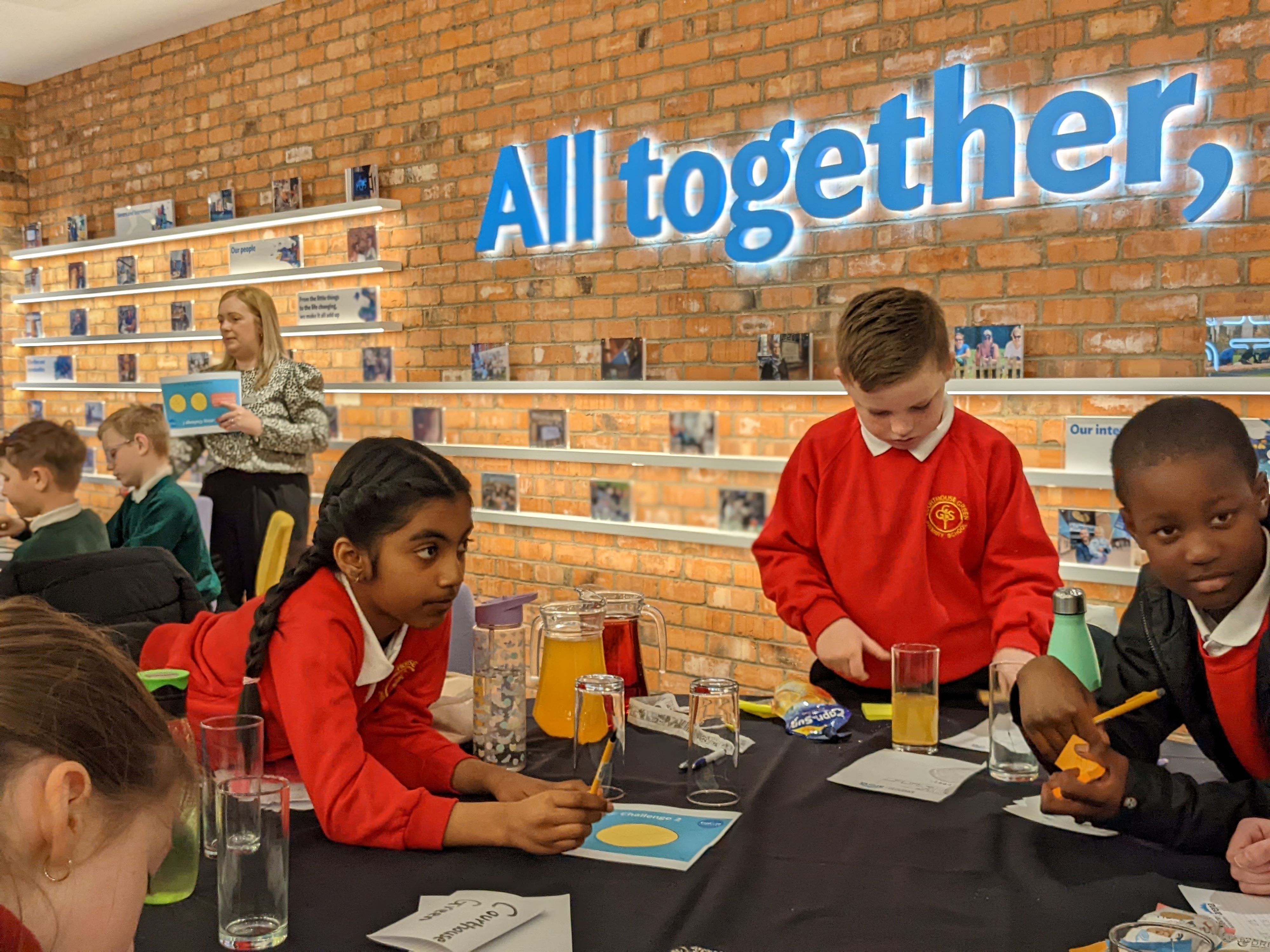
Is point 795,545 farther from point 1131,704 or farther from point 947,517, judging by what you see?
point 1131,704

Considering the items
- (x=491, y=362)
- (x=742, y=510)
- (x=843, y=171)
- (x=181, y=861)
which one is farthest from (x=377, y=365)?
(x=181, y=861)

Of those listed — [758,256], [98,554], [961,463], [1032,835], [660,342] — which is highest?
[758,256]

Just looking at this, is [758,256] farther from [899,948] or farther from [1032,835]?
[899,948]

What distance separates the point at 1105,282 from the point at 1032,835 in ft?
7.92

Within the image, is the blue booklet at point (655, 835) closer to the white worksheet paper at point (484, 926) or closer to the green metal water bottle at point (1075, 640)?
the white worksheet paper at point (484, 926)

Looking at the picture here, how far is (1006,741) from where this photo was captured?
5.04 ft

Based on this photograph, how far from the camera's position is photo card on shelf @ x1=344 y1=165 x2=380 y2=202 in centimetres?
530

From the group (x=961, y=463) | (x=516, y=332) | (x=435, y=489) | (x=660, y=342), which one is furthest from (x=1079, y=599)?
(x=516, y=332)

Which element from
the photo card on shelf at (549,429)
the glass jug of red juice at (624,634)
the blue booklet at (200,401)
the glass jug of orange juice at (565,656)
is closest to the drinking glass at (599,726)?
the glass jug of orange juice at (565,656)

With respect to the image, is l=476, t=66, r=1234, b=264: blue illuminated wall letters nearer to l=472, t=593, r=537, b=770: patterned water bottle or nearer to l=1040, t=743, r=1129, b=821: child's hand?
l=1040, t=743, r=1129, b=821: child's hand

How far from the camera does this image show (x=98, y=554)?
260 centimetres

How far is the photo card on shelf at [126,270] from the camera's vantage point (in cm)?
670

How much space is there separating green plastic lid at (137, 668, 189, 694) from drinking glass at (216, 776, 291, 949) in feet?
2.23

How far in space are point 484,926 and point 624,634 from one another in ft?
2.45
